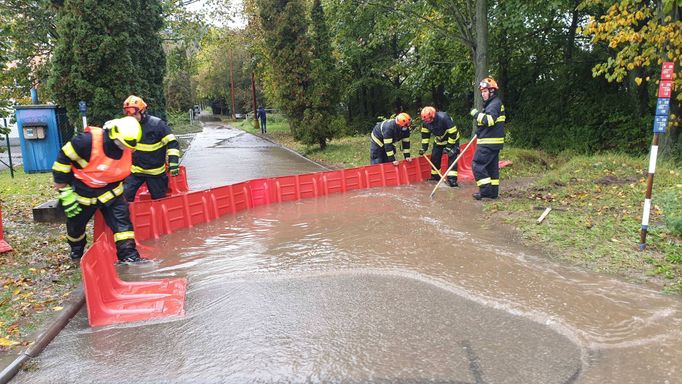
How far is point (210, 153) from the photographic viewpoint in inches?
727

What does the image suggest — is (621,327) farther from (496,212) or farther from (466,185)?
(466,185)

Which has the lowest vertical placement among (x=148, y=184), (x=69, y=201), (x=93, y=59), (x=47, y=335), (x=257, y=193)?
(x=47, y=335)

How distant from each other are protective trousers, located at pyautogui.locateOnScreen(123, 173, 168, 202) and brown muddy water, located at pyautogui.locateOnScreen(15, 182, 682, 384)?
1.40 m

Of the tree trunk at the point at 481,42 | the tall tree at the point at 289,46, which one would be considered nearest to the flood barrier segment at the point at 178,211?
the tree trunk at the point at 481,42

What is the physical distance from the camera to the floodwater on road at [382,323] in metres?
3.22

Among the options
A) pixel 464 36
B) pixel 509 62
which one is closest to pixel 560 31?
pixel 509 62

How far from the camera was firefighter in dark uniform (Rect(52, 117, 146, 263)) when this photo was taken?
5035 mm

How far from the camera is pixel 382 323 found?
152 inches

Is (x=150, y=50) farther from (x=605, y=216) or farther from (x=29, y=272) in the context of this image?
(x=605, y=216)

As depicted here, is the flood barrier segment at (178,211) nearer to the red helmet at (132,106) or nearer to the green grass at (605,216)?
the red helmet at (132,106)

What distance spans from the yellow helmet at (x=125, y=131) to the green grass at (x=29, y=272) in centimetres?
151

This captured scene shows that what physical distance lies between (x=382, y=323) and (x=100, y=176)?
335cm

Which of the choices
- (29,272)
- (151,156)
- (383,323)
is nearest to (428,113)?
A: (151,156)

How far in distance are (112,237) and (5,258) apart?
124 cm
